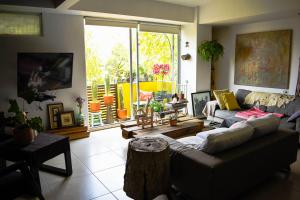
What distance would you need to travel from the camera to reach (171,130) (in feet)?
12.8

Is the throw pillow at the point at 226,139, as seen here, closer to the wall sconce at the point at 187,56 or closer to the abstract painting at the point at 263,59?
the abstract painting at the point at 263,59

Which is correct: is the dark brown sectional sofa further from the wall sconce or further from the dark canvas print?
the wall sconce

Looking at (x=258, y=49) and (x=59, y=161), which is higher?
(x=258, y=49)

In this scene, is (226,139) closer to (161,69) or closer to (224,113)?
(224,113)

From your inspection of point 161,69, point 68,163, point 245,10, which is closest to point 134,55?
point 161,69

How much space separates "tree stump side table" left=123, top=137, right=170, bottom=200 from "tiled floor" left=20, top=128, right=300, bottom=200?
516 millimetres

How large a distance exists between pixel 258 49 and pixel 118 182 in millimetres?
4315

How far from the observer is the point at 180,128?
402cm

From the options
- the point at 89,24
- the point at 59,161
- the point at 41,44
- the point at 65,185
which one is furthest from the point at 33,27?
the point at 65,185

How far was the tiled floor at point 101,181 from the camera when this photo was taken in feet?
Result: 8.74

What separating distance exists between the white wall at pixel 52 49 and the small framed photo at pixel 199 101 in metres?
2.67

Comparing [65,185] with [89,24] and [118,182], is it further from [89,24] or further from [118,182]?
[89,24]

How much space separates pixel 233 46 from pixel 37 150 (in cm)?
509

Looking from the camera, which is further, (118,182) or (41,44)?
(41,44)
